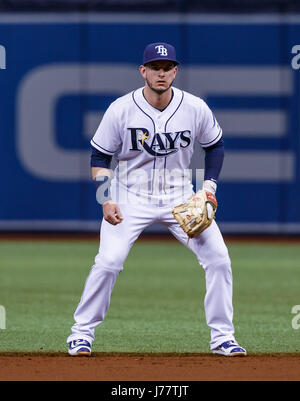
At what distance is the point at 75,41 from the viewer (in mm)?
16031

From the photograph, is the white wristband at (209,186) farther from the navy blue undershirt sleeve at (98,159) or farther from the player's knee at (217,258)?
the navy blue undershirt sleeve at (98,159)

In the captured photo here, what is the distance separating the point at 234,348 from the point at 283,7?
10.5m

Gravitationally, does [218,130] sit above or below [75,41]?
below

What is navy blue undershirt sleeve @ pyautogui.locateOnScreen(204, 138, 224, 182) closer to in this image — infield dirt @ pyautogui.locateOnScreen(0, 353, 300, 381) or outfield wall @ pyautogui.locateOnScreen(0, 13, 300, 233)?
infield dirt @ pyautogui.locateOnScreen(0, 353, 300, 381)

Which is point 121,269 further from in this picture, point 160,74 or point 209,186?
point 160,74

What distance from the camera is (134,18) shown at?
632 inches

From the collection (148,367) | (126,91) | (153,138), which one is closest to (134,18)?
(126,91)

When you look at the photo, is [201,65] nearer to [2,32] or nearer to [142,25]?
[142,25]

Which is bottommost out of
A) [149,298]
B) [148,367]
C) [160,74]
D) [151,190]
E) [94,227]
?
[148,367]

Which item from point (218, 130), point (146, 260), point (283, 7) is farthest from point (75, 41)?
point (218, 130)

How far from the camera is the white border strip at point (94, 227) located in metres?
16.0

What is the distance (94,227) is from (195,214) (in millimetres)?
10043

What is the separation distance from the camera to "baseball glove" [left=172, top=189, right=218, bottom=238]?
6156mm

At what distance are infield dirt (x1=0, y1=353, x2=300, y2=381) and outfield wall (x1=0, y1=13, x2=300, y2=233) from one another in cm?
958
